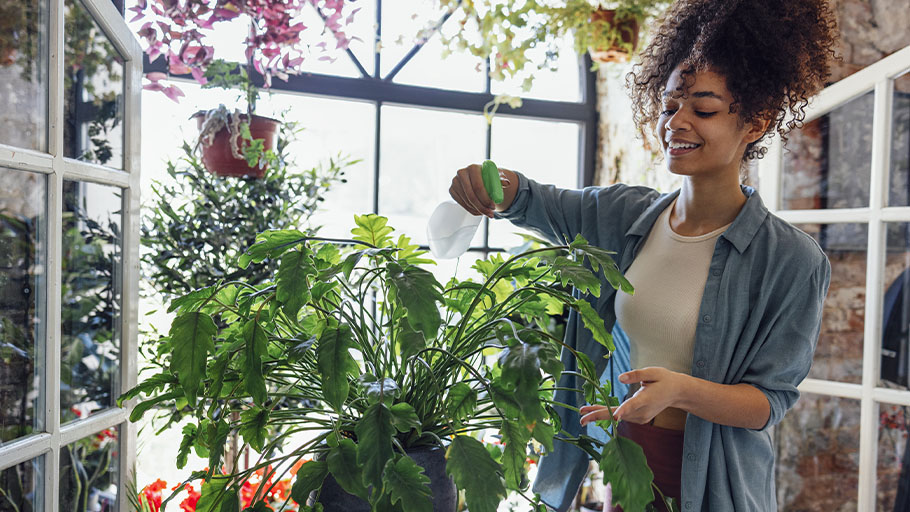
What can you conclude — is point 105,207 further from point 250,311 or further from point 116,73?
point 250,311

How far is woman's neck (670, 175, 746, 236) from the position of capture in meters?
1.13

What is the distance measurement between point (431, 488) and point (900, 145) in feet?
5.29

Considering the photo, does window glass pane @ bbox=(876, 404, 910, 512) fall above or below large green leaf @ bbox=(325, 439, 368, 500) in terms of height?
below

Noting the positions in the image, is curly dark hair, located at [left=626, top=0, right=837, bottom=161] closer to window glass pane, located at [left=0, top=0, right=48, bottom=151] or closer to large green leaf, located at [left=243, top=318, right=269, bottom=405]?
large green leaf, located at [left=243, top=318, right=269, bottom=405]

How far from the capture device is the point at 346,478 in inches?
26.8

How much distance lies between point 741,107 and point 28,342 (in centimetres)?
115

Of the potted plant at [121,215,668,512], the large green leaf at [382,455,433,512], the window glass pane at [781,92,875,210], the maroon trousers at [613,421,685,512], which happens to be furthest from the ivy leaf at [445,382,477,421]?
the window glass pane at [781,92,875,210]

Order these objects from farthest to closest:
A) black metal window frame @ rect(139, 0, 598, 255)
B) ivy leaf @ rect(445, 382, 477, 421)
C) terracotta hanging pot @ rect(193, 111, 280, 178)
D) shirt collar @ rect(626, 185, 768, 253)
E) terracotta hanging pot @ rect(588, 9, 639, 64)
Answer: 1. black metal window frame @ rect(139, 0, 598, 255)
2. terracotta hanging pot @ rect(588, 9, 639, 64)
3. terracotta hanging pot @ rect(193, 111, 280, 178)
4. shirt collar @ rect(626, 185, 768, 253)
5. ivy leaf @ rect(445, 382, 477, 421)

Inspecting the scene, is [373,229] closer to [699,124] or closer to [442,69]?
[699,124]

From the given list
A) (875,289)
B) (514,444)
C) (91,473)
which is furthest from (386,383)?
(875,289)

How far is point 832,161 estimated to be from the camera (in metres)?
1.91

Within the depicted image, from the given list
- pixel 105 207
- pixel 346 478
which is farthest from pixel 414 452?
pixel 105 207

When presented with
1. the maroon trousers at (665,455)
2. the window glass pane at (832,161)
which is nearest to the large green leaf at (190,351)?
the maroon trousers at (665,455)

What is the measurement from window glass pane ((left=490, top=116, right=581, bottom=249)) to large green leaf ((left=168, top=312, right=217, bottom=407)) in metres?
2.01
